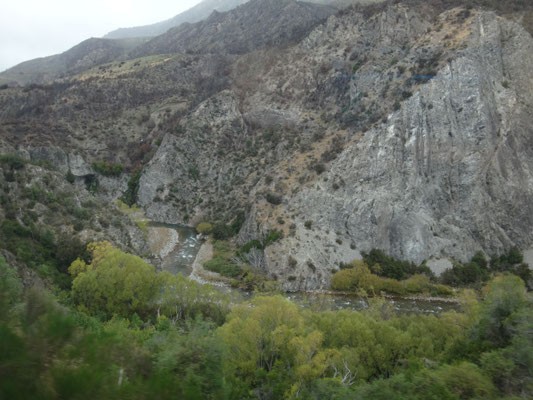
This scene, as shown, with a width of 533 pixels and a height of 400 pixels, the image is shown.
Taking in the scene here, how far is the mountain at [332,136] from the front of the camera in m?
47.1

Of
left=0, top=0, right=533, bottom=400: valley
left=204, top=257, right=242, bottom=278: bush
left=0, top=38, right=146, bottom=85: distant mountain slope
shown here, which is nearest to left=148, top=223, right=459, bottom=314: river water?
left=0, top=0, right=533, bottom=400: valley

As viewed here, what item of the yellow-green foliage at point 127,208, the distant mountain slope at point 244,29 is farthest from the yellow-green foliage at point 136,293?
the distant mountain slope at point 244,29

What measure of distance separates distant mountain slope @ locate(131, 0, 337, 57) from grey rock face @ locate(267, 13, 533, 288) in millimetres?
51613

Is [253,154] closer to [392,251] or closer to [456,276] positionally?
[392,251]

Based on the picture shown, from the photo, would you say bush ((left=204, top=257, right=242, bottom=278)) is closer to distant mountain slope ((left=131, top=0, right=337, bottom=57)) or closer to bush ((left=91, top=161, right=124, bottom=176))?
bush ((left=91, top=161, right=124, bottom=176))

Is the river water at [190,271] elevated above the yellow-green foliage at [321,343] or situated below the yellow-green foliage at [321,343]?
below

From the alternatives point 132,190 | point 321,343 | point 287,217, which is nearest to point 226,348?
point 321,343

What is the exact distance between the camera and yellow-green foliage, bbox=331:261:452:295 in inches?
1582

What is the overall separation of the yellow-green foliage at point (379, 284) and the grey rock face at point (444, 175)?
3.25m

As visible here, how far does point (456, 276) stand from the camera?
4209 centimetres

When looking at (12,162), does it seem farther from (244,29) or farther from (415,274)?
(244,29)

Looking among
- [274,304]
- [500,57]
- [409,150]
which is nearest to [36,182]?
[274,304]

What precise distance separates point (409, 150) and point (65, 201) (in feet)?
149

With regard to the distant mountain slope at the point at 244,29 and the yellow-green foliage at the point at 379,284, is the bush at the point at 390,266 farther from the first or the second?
the distant mountain slope at the point at 244,29
